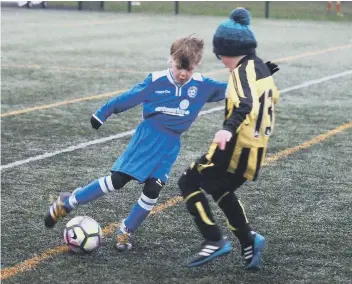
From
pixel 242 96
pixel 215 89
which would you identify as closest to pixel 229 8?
pixel 215 89

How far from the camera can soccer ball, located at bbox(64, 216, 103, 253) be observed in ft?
16.6

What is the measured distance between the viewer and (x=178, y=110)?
17.3 feet

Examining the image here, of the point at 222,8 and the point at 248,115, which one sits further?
the point at 222,8

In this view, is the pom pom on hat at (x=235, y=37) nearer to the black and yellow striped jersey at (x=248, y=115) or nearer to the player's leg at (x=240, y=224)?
the black and yellow striped jersey at (x=248, y=115)

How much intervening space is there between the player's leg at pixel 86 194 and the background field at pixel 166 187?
18 cm

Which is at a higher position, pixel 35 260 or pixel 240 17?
pixel 240 17

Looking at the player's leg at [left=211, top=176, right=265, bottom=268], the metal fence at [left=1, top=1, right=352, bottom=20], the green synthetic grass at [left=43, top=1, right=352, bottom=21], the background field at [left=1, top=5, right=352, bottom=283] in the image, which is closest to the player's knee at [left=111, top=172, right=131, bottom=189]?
the background field at [left=1, top=5, right=352, bottom=283]

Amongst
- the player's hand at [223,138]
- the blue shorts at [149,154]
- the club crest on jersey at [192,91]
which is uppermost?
the club crest on jersey at [192,91]

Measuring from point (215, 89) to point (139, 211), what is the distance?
976 mm

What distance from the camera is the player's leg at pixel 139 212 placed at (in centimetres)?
520

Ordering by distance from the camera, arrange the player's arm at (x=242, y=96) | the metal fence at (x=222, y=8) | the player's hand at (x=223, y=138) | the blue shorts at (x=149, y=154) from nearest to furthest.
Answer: the player's hand at (x=223, y=138), the player's arm at (x=242, y=96), the blue shorts at (x=149, y=154), the metal fence at (x=222, y=8)

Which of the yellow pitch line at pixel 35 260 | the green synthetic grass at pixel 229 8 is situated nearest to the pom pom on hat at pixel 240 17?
the yellow pitch line at pixel 35 260

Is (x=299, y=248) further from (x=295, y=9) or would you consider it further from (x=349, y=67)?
(x=295, y=9)

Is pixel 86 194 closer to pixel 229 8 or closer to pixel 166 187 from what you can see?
pixel 166 187
